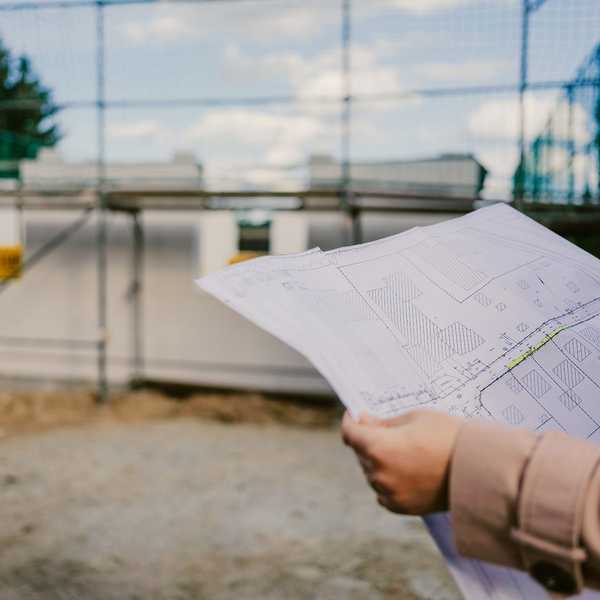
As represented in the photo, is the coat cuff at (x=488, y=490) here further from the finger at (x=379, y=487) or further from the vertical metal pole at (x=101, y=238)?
the vertical metal pole at (x=101, y=238)

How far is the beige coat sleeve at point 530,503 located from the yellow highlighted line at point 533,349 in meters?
0.18

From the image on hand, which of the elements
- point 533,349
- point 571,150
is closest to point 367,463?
point 533,349

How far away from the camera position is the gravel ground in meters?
2.91

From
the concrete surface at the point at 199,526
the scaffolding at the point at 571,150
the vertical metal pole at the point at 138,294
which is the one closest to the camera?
the concrete surface at the point at 199,526

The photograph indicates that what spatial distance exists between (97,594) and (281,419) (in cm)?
313

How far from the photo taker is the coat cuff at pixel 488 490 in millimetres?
616

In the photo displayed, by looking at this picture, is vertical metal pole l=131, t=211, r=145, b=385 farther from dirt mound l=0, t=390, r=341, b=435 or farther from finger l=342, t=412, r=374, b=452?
finger l=342, t=412, r=374, b=452

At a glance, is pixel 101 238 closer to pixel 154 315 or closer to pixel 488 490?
pixel 154 315

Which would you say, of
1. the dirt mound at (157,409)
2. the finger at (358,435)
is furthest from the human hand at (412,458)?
the dirt mound at (157,409)

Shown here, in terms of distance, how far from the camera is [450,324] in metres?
0.84

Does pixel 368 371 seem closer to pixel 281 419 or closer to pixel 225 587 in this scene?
pixel 225 587

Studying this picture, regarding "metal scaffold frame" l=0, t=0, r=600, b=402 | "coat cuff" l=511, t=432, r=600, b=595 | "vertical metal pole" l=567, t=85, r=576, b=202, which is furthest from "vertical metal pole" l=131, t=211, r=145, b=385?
"coat cuff" l=511, t=432, r=600, b=595

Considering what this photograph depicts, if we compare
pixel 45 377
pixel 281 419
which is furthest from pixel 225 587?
pixel 45 377

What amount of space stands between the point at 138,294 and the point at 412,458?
20.4 ft
